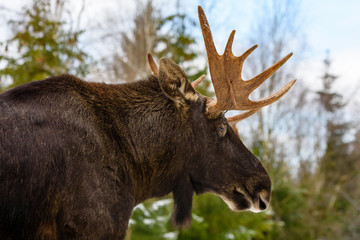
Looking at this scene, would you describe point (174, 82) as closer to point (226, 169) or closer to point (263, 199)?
point (226, 169)

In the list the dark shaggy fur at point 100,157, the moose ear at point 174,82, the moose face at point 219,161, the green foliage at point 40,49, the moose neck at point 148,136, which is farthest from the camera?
the green foliage at point 40,49

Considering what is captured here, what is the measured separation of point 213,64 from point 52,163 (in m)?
1.74

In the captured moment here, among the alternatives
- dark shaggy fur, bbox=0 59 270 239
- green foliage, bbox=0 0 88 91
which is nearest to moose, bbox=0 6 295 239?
dark shaggy fur, bbox=0 59 270 239

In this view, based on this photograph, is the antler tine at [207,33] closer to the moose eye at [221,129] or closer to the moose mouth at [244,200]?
the moose eye at [221,129]

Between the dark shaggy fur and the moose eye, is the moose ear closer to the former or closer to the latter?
the dark shaggy fur

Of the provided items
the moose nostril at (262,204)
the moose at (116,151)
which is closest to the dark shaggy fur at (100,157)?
the moose at (116,151)

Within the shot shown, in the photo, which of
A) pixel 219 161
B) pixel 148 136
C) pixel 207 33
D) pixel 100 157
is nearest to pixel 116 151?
pixel 100 157

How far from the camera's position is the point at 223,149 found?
3502mm

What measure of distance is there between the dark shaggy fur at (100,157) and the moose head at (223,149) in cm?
1

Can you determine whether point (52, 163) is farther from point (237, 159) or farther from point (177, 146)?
point (237, 159)

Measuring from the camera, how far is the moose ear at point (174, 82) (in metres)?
3.21

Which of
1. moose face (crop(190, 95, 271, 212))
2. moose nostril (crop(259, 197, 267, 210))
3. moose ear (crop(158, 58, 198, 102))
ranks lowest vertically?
moose nostril (crop(259, 197, 267, 210))

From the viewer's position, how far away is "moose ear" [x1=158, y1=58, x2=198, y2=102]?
10.5 feet

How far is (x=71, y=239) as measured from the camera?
97.1 inches
